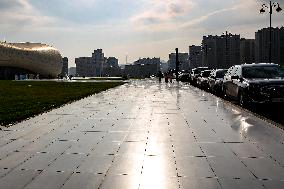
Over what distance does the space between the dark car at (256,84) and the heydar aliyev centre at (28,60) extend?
99238 mm

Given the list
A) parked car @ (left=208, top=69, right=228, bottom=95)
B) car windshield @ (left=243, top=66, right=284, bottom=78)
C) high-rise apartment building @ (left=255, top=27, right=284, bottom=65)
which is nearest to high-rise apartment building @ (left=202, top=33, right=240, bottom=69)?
high-rise apartment building @ (left=255, top=27, right=284, bottom=65)

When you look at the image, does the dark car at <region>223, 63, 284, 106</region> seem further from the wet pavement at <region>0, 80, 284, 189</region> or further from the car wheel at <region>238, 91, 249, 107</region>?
the wet pavement at <region>0, 80, 284, 189</region>

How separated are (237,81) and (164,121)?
5.12 meters

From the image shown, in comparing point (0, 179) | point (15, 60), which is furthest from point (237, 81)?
point (15, 60)

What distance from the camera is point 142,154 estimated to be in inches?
257

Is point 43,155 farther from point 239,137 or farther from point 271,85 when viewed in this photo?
point 271,85

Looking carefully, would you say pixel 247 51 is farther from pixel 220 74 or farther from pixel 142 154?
pixel 142 154

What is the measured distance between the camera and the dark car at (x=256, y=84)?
473 inches

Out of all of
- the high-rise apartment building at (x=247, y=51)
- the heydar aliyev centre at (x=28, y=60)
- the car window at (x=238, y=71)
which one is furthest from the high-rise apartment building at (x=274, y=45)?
the car window at (x=238, y=71)

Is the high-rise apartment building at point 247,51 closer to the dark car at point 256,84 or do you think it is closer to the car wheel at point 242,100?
the dark car at point 256,84

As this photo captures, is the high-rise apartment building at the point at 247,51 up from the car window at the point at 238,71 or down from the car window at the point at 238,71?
up

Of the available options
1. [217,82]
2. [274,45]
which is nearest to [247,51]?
[274,45]

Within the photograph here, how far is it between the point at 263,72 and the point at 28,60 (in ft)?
363

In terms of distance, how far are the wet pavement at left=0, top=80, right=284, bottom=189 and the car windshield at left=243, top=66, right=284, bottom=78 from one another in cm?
366
